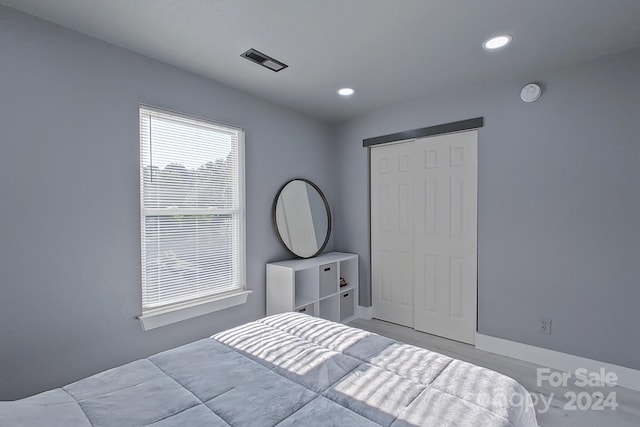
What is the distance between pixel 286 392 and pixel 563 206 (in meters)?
2.58

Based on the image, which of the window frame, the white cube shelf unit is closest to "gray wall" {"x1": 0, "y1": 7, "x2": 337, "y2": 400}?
the window frame

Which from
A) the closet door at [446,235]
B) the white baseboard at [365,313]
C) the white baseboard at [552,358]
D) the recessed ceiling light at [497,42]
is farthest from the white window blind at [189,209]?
the white baseboard at [552,358]

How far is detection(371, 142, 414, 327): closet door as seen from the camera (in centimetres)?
342

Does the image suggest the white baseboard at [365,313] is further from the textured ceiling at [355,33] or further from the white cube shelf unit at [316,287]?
the textured ceiling at [355,33]

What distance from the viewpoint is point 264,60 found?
2.30 metres

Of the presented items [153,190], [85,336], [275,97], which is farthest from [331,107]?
[85,336]

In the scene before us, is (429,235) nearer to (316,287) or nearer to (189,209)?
(316,287)

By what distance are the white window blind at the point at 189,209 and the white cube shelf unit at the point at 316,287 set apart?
1.19 feet

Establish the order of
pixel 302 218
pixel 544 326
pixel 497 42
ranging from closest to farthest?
1. pixel 497 42
2. pixel 544 326
3. pixel 302 218

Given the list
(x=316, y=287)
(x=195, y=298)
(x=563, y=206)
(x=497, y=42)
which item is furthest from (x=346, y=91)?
(x=195, y=298)

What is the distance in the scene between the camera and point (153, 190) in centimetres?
232

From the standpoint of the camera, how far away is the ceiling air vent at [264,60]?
2201 millimetres

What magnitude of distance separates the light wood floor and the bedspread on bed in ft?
3.67

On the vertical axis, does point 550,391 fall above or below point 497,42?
below
